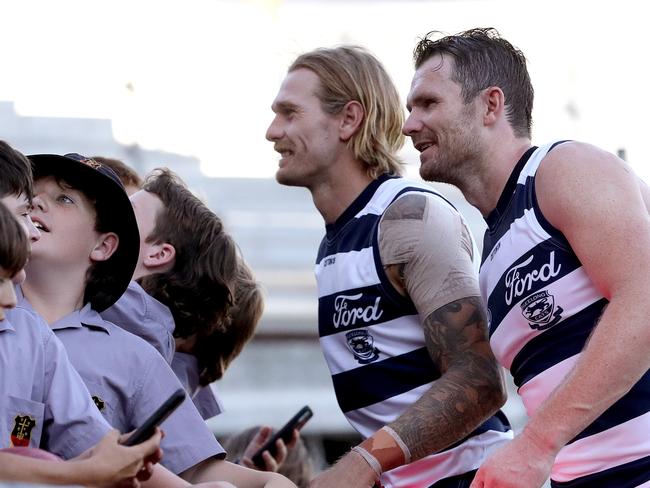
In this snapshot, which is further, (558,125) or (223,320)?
(558,125)

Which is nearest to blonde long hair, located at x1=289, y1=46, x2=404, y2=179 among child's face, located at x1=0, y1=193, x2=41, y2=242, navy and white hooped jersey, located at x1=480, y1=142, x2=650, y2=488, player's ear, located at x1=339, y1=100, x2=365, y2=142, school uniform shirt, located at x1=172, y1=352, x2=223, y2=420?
player's ear, located at x1=339, y1=100, x2=365, y2=142

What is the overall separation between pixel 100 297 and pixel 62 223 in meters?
0.22

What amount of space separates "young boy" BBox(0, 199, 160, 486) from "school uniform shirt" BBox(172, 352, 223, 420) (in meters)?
1.09

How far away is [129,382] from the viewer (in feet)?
10.4

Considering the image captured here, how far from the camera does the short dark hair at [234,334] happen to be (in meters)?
4.16

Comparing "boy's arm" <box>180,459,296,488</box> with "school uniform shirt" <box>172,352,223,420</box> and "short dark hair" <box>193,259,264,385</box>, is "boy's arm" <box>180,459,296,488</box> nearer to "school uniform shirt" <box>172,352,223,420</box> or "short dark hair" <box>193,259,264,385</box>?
"school uniform shirt" <box>172,352,223,420</box>

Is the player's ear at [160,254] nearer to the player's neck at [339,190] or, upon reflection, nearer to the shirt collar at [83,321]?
the player's neck at [339,190]

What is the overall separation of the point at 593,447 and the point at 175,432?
1064 mm

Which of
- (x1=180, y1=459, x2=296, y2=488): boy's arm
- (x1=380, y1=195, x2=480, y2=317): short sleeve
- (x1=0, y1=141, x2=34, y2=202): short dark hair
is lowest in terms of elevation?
(x1=180, y1=459, x2=296, y2=488): boy's arm

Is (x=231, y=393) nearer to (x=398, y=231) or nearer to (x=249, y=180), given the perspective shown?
(x=249, y=180)

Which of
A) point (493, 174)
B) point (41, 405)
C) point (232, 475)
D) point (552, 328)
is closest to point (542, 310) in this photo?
point (552, 328)

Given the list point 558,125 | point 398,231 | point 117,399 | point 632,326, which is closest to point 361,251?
point 398,231

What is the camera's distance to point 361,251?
368 cm

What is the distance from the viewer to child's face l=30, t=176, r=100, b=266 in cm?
327
